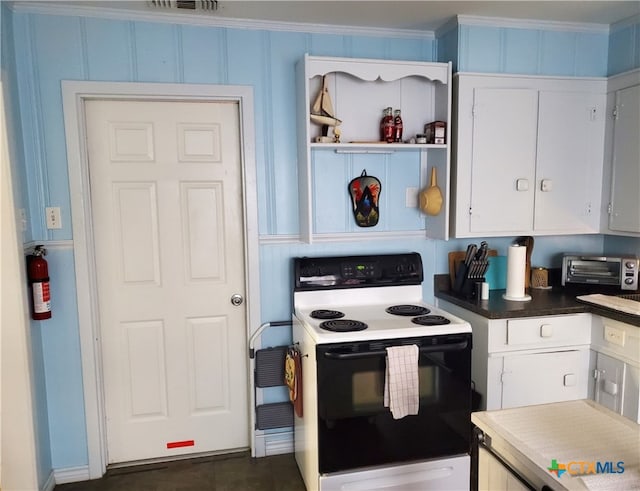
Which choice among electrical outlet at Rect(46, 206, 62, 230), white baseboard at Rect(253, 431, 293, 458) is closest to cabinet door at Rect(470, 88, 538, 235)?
white baseboard at Rect(253, 431, 293, 458)

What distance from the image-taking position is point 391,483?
2.10 meters

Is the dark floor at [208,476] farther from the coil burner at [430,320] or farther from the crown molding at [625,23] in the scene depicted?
the crown molding at [625,23]

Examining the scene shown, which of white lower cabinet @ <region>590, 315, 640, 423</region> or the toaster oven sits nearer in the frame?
white lower cabinet @ <region>590, 315, 640, 423</region>

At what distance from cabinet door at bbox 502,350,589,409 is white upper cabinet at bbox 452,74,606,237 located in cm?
68

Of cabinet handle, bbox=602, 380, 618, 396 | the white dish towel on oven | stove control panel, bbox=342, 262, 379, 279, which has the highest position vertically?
stove control panel, bbox=342, 262, 379, 279

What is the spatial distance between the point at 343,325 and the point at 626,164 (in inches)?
70.6

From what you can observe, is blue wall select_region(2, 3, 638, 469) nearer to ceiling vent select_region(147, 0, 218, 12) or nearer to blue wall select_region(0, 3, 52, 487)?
blue wall select_region(0, 3, 52, 487)

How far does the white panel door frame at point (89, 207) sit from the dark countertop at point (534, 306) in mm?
1119

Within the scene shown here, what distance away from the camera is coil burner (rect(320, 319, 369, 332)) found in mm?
2082

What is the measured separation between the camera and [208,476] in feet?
8.13

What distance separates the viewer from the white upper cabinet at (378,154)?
2.43m

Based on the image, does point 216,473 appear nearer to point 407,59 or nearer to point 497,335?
Answer: point 497,335

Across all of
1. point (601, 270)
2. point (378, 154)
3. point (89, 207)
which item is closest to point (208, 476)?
point (89, 207)

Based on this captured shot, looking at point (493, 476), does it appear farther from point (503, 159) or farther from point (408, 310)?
point (503, 159)
